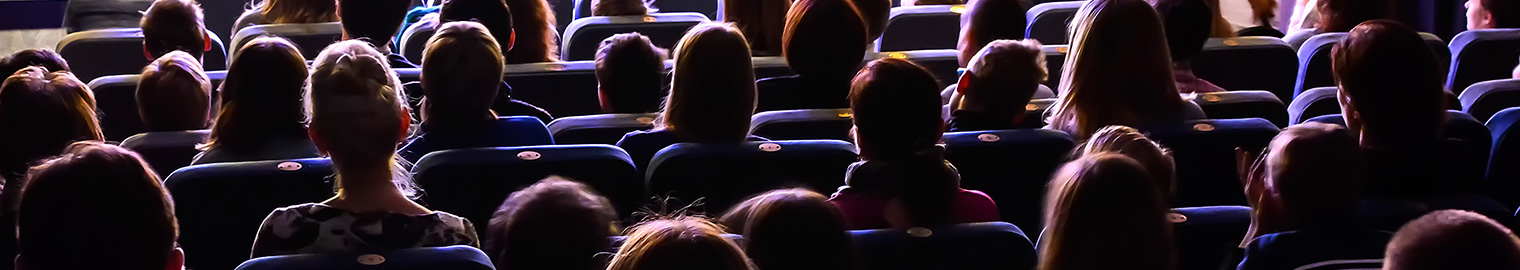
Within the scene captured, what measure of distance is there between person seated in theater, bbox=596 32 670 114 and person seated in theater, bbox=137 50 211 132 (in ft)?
2.65

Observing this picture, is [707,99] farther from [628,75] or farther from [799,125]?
[628,75]

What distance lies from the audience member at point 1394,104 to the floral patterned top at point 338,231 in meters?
1.54

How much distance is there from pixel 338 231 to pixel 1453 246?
1451 millimetres

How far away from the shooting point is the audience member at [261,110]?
273cm

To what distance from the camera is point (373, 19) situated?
151 inches

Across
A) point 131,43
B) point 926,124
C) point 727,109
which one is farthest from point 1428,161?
point 131,43

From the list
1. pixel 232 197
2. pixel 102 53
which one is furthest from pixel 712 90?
pixel 102 53

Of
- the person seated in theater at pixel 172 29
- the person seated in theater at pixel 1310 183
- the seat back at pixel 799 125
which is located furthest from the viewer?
the person seated in theater at pixel 172 29

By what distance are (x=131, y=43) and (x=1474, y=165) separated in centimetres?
337

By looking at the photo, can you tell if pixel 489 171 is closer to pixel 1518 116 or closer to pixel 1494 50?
pixel 1518 116

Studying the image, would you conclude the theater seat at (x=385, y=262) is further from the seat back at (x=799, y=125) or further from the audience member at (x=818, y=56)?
the audience member at (x=818, y=56)

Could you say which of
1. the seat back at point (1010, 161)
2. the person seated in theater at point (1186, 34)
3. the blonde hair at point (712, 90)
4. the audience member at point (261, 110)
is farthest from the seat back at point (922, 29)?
the audience member at point (261, 110)

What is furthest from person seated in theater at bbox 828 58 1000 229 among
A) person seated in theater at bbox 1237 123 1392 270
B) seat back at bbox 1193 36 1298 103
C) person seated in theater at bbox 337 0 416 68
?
person seated in theater at bbox 337 0 416 68

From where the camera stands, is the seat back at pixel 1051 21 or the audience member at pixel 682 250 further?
the seat back at pixel 1051 21
